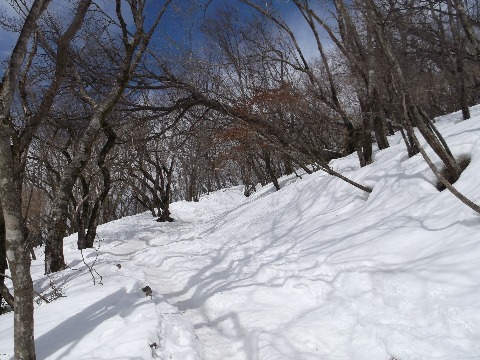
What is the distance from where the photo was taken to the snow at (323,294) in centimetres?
296

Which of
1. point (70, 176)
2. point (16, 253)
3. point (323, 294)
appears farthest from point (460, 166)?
point (70, 176)

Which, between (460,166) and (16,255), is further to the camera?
(460,166)

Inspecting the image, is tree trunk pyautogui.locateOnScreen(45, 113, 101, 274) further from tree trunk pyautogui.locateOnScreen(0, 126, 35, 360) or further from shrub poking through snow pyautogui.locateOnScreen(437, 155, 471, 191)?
shrub poking through snow pyautogui.locateOnScreen(437, 155, 471, 191)

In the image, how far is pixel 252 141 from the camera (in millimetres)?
10094

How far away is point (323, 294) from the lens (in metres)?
3.97

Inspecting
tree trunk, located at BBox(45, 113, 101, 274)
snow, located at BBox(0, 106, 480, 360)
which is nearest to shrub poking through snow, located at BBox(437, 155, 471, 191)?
snow, located at BBox(0, 106, 480, 360)

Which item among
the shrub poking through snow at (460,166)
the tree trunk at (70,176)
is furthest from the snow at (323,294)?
the tree trunk at (70,176)

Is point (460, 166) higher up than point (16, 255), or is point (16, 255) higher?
point (16, 255)

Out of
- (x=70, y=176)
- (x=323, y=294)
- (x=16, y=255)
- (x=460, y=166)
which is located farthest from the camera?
(x=70, y=176)

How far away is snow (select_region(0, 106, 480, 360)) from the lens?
2961 mm

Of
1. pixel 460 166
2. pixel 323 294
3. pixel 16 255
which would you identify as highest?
pixel 16 255

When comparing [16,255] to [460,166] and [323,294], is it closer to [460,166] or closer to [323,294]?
[323,294]

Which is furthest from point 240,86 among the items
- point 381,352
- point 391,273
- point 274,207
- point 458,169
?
point 381,352

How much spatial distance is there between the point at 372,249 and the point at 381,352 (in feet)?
5.11
